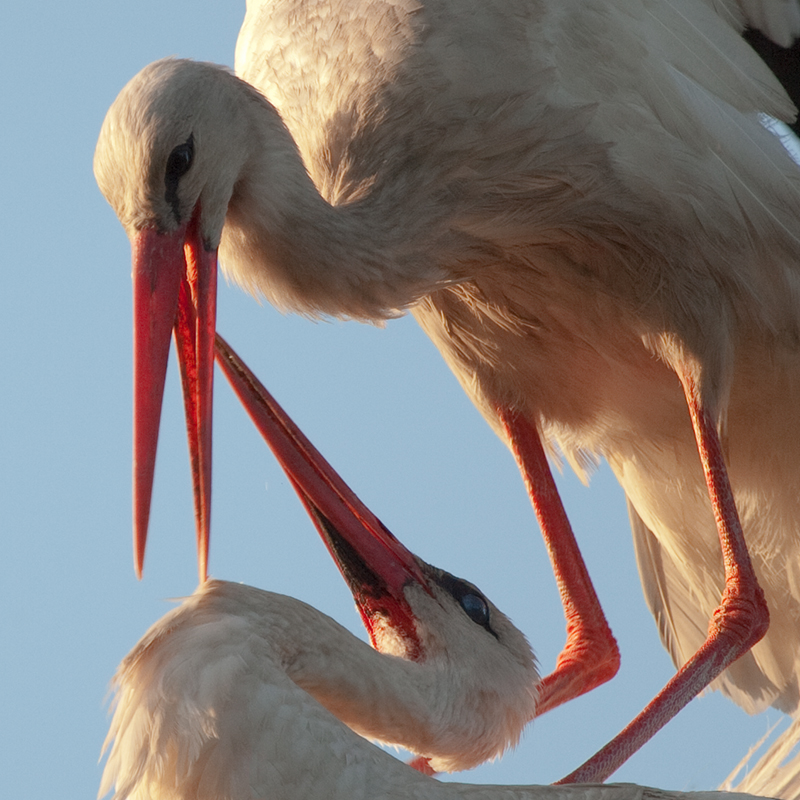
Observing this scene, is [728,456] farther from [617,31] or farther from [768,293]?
[617,31]

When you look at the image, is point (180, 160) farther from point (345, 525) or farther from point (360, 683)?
point (360, 683)

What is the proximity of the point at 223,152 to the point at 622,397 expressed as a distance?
3.89 ft

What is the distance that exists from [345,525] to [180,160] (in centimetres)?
64

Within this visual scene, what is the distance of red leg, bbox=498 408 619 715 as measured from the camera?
10.5ft

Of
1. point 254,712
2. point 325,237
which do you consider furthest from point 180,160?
point 254,712

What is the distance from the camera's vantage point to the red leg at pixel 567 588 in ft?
10.5

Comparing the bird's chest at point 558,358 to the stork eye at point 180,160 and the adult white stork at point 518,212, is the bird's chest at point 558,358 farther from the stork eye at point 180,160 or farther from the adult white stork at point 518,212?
the stork eye at point 180,160

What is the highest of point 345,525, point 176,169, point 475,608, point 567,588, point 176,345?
point 176,169

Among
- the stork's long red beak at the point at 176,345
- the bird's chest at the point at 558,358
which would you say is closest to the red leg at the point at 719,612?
the bird's chest at the point at 558,358

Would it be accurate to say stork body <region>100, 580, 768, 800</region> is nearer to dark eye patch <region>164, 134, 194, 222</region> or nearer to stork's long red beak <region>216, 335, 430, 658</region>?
stork's long red beak <region>216, 335, 430, 658</region>

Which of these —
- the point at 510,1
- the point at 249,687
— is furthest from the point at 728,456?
the point at 249,687

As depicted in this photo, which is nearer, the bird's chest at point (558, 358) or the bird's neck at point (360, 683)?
the bird's neck at point (360, 683)

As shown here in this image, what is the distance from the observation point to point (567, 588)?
331 centimetres

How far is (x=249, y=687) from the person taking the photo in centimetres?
187
